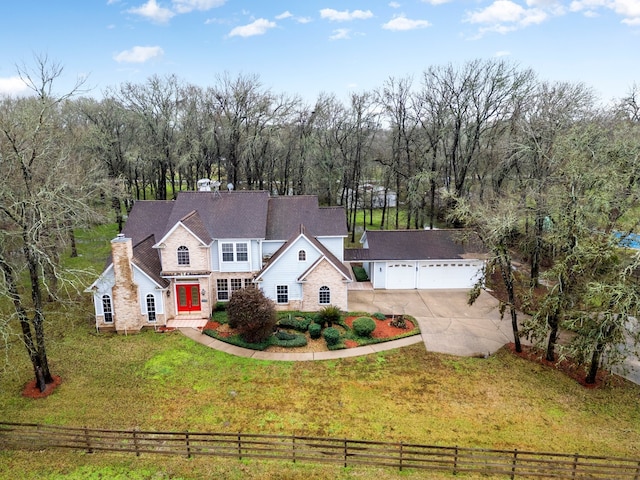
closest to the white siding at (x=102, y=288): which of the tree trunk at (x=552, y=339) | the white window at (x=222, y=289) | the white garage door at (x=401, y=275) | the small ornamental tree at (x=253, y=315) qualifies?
the white window at (x=222, y=289)

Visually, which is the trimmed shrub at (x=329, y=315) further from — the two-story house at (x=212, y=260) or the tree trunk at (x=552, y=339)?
the tree trunk at (x=552, y=339)

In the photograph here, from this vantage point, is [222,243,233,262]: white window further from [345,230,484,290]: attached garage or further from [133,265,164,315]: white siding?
[345,230,484,290]: attached garage

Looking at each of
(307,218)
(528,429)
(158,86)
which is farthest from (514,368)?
(158,86)

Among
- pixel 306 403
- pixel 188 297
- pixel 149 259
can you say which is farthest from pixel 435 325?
pixel 149 259

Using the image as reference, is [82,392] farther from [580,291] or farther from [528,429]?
[580,291]

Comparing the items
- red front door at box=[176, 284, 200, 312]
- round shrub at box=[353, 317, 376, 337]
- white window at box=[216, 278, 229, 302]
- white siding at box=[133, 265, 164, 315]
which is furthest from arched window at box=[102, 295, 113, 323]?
round shrub at box=[353, 317, 376, 337]
